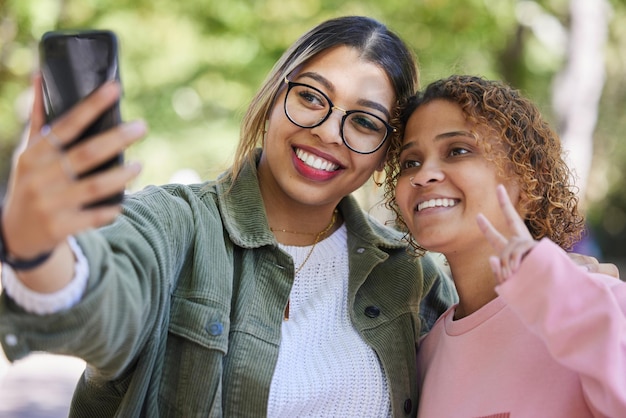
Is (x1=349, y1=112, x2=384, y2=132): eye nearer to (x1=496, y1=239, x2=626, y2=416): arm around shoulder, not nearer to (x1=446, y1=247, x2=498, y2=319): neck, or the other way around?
(x1=446, y1=247, x2=498, y2=319): neck

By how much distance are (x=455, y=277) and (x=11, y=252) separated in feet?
5.19

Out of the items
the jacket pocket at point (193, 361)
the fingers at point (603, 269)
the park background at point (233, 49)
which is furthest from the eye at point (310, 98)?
the park background at point (233, 49)

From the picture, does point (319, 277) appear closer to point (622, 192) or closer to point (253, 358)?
point (253, 358)

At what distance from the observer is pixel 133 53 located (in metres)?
10.0

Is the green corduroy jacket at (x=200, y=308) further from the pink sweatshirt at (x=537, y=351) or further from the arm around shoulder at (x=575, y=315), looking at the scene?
the arm around shoulder at (x=575, y=315)

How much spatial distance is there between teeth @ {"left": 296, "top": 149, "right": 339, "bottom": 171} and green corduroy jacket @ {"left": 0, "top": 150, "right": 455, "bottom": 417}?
0.63 ft

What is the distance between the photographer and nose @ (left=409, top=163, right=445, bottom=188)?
2.64m

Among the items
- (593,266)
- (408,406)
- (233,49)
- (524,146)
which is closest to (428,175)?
(524,146)

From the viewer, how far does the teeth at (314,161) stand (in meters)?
2.84

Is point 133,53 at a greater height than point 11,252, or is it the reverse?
point 133,53

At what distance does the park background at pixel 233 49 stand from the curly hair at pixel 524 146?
4216mm

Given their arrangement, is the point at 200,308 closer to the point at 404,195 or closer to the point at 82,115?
the point at 404,195

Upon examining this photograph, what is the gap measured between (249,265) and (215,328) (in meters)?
0.31

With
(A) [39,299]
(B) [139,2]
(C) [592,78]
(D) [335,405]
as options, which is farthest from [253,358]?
(B) [139,2]
